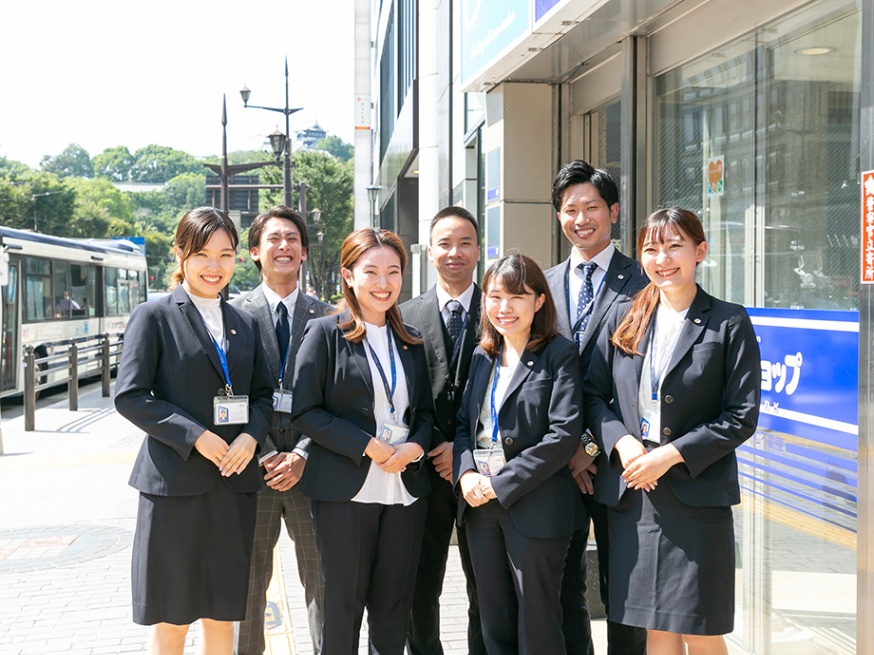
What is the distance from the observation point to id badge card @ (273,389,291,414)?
12.9 ft

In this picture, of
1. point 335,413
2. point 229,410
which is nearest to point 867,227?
point 335,413

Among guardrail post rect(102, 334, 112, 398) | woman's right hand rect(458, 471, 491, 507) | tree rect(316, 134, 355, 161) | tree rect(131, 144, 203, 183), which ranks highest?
tree rect(316, 134, 355, 161)

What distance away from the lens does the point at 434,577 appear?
404 centimetres

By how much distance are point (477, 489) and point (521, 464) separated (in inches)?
8.3

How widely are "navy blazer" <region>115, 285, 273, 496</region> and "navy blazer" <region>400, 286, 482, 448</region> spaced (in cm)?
78

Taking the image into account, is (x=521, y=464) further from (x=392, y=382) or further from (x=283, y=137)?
(x=283, y=137)

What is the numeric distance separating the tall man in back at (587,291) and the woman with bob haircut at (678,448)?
434 millimetres

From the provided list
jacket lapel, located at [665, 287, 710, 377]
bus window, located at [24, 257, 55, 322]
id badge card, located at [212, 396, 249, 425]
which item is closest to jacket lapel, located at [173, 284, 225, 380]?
id badge card, located at [212, 396, 249, 425]

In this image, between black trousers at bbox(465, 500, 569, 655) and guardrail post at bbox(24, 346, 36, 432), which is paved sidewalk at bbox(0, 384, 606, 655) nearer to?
black trousers at bbox(465, 500, 569, 655)

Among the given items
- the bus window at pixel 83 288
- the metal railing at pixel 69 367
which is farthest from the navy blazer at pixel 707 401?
the bus window at pixel 83 288

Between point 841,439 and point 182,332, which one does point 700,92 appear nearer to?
point 841,439

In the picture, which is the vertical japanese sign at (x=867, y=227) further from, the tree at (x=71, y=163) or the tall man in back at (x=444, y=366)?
the tree at (x=71, y=163)

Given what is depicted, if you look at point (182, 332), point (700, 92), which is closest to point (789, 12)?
point (700, 92)

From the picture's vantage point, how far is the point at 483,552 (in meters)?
3.54
